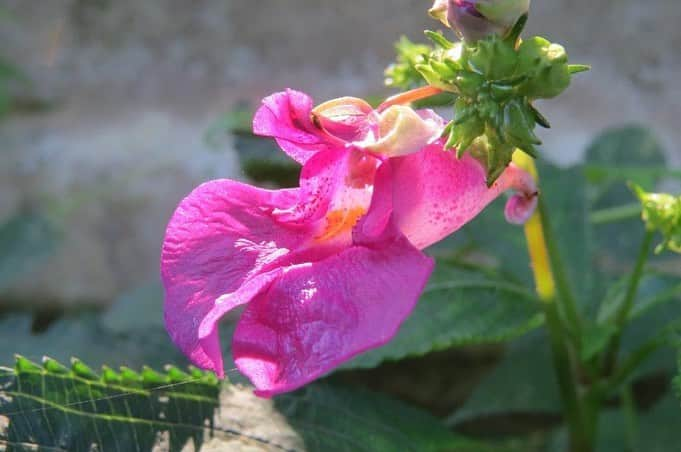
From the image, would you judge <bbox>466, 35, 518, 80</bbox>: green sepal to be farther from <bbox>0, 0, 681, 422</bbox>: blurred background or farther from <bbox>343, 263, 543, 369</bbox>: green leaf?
<bbox>0, 0, 681, 422</bbox>: blurred background

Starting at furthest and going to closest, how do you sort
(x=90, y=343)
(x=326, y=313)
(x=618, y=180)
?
(x=618, y=180)
(x=90, y=343)
(x=326, y=313)

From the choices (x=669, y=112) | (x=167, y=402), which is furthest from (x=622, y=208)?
(x=167, y=402)

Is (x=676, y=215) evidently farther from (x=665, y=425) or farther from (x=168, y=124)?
(x=168, y=124)

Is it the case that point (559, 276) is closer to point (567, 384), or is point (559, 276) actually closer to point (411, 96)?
point (567, 384)

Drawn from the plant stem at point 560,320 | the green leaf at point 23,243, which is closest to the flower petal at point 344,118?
the plant stem at point 560,320

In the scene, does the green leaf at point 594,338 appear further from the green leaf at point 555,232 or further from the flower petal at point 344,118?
the flower petal at point 344,118

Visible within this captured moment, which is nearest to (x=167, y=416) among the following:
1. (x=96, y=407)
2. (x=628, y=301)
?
(x=96, y=407)
